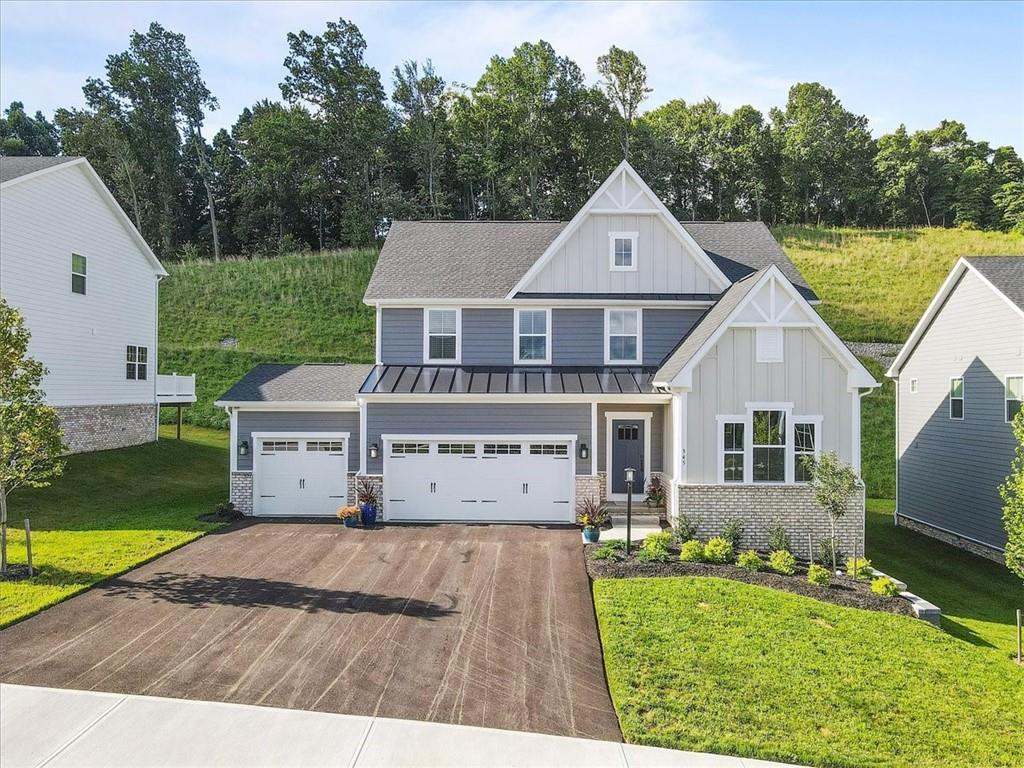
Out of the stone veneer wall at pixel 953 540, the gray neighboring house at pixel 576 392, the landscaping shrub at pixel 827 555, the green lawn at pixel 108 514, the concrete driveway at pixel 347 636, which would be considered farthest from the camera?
the stone veneer wall at pixel 953 540

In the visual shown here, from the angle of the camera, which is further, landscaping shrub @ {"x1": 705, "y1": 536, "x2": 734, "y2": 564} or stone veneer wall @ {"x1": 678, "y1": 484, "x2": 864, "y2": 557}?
stone veneer wall @ {"x1": 678, "y1": 484, "x2": 864, "y2": 557}

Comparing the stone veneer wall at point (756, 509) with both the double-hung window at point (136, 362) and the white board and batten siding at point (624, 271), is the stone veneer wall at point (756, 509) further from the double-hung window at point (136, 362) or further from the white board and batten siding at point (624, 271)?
the double-hung window at point (136, 362)

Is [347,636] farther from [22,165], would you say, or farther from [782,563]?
[22,165]

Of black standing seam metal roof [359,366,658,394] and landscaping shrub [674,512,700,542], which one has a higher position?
black standing seam metal roof [359,366,658,394]

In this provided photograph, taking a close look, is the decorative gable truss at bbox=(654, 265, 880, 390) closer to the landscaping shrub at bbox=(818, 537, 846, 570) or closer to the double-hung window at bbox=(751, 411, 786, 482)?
the double-hung window at bbox=(751, 411, 786, 482)

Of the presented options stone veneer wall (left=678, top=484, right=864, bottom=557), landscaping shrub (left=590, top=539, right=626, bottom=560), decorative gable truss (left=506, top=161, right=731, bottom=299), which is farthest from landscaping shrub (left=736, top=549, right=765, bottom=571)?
decorative gable truss (left=506, top=161, right=731, bottom=299)

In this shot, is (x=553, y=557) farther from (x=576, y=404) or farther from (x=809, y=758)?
(x=809, y=758)

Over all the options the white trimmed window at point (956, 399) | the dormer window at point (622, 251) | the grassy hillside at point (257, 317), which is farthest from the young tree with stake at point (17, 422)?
the white trimmed window at point (956, 399)
